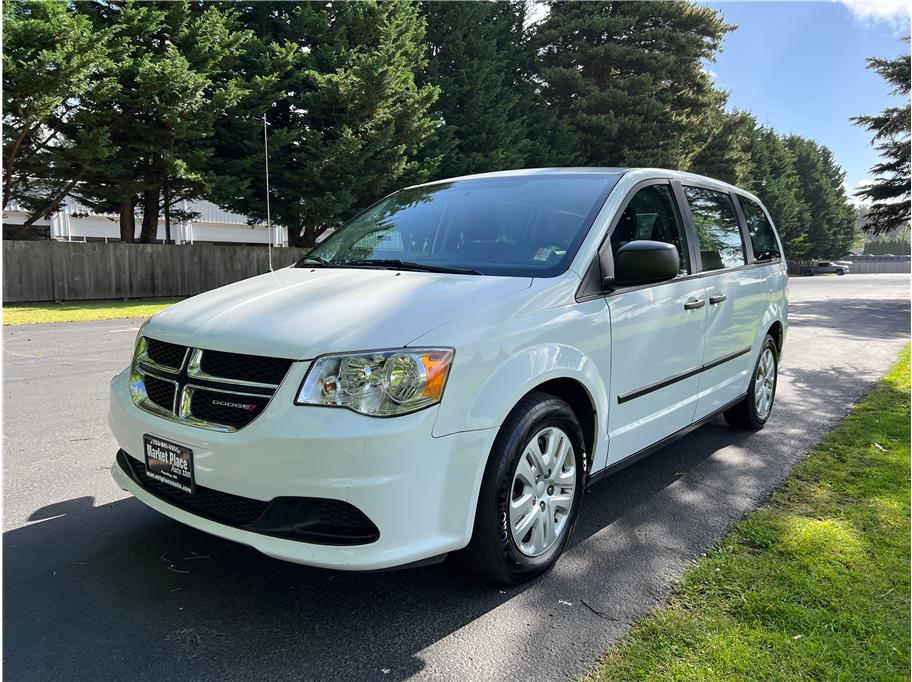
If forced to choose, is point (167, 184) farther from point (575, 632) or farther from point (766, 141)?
point (766, 141)

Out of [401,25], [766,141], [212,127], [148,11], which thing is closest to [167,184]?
[212,127]

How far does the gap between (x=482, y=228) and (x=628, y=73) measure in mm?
37921

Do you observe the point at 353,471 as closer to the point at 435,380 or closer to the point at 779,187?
the point at 435,380

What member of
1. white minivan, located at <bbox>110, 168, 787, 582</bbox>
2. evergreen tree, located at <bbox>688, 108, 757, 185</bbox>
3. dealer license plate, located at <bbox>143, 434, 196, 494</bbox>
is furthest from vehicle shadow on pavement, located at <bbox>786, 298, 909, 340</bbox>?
evergreen tree, located at <bbox>688, 108, 757, 185</bbox>

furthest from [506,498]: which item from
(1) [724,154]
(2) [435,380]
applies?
(1) [724,154]

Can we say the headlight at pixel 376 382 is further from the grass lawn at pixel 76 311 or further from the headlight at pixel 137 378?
the grass lawn at pixel 76 311

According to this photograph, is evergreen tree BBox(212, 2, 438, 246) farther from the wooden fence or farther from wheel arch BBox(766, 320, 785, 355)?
wheel arch BBox(766, 320, 785, 355)

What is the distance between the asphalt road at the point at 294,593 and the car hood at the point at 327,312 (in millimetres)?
1055

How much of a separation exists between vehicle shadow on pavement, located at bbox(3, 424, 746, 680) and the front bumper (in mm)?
353

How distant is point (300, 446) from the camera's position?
2340 mm

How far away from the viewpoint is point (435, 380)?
243cm

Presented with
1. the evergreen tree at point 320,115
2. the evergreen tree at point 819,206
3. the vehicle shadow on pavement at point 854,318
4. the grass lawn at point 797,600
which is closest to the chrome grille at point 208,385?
the grass lawn at point 797,600

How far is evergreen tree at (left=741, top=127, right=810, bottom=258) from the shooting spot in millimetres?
60938

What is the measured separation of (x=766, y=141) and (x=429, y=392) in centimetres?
7401
